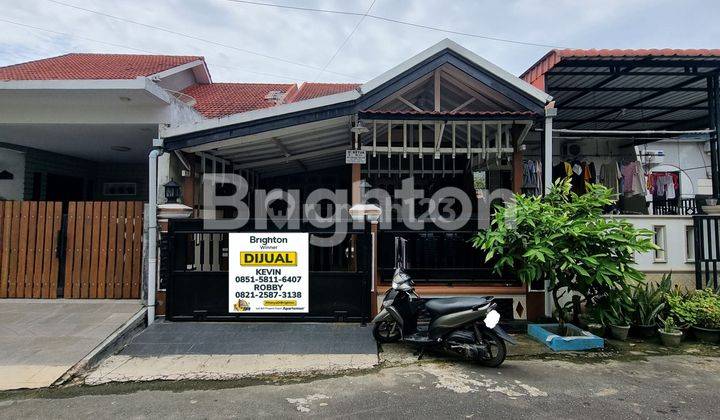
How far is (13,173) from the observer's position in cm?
982

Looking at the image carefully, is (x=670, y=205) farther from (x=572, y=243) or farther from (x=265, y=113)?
(x=265, y=113)

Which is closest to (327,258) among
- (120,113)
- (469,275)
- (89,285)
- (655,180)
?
(469,275)

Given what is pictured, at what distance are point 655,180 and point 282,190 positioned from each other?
32.8 ft

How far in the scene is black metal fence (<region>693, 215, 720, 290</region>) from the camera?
22.4 feet

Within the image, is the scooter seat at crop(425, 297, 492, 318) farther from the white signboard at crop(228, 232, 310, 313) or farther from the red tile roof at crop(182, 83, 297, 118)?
the red tile roof at crop(182, 83, 297, 118)

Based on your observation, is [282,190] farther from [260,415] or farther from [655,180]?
[655,180]

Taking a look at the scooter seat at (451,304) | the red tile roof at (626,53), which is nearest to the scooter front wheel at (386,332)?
the scooter seat at (451,304)

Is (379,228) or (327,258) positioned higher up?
(379,228)

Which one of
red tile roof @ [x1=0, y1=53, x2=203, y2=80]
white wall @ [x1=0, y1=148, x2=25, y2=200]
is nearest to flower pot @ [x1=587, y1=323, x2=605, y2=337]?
red tile roof @ [x1=0, y1=53, x2=203, y2=80]

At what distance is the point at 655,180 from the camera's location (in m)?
10.9

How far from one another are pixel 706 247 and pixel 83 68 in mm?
12870

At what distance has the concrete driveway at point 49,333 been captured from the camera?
4.54 meters

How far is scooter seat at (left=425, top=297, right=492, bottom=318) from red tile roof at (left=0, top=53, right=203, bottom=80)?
698 cm

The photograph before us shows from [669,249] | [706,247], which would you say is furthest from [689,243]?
[669,249]
